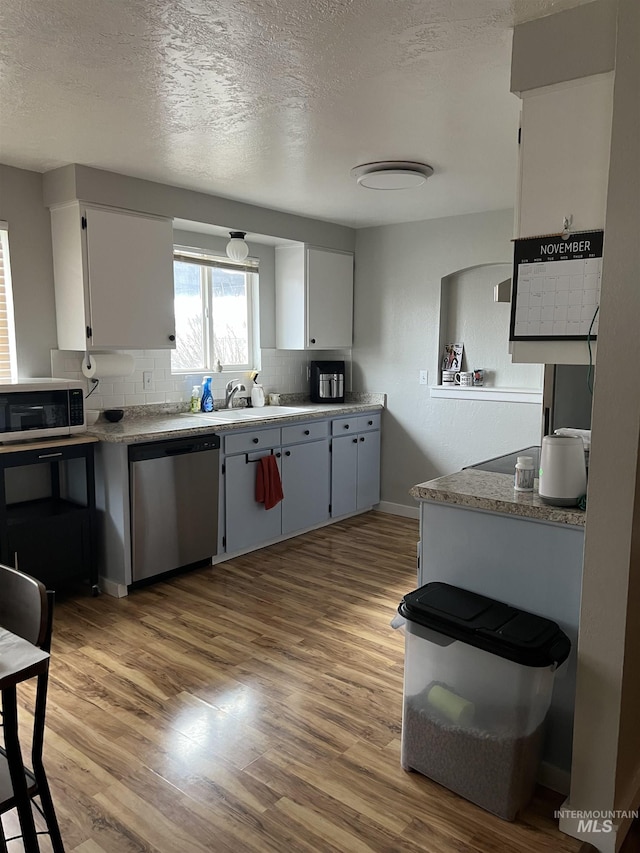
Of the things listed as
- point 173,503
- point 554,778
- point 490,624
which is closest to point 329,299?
point 173,503

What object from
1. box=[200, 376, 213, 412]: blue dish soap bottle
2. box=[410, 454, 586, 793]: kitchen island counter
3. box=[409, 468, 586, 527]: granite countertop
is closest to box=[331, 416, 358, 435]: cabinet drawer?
box=[200, 376, 213, 412]: blue dish soap bottle

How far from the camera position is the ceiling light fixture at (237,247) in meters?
4.39

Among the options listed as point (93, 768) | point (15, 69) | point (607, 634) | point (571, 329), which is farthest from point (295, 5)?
point (93, 768)

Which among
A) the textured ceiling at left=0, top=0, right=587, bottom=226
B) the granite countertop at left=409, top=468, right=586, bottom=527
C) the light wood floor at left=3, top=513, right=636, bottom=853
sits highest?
the textured ceiling at left=0, top=0, right=587, bottom=226

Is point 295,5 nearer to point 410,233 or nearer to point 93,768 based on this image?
point 93,768

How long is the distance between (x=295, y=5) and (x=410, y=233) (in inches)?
129

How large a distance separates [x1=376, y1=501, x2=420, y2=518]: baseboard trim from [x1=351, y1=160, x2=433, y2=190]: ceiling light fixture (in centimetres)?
260

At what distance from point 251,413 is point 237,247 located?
3.81 feet

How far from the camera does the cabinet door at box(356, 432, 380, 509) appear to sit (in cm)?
514

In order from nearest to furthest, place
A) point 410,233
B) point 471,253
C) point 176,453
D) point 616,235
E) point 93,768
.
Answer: point 616,235 < point 93,768 < point 176,453 < point 471,253 < point 410,233

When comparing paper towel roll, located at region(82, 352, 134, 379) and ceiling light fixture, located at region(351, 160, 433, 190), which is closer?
ceiling light fixture, located at region(351, 160, 433, 190)

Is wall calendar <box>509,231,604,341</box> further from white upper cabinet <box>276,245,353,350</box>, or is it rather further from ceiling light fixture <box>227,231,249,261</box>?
white upper cabinet <box>276,245,353,350</box>

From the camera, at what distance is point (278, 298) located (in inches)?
204

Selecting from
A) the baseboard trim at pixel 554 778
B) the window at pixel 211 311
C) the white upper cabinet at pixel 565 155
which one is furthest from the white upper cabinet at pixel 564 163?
the window at pixel 211 311
